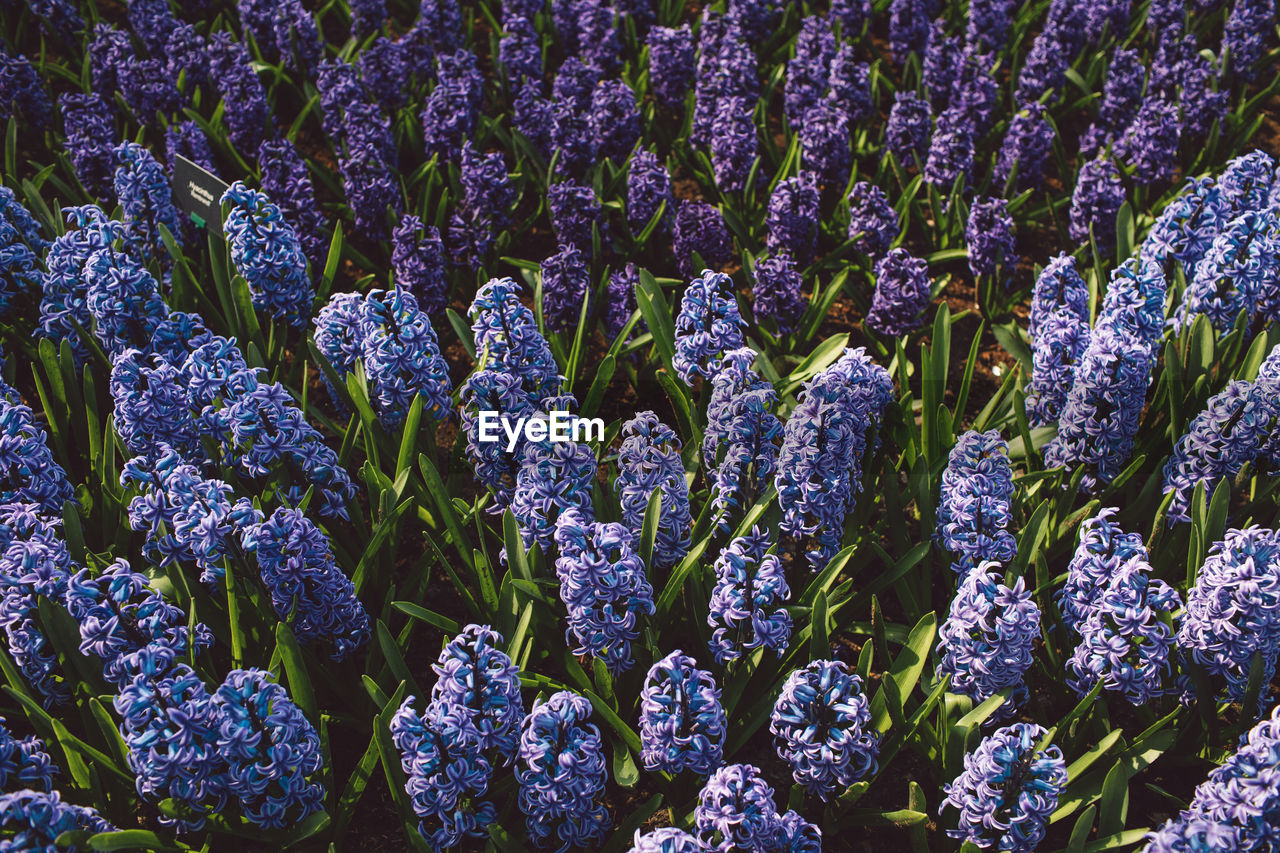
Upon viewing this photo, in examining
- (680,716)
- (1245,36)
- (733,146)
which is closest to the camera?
(680,716)

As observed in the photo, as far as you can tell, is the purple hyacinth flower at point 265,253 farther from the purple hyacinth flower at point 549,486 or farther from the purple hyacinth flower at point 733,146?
the purple hyacinth flower at point 733,146

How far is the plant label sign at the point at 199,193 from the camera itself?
18.6ft

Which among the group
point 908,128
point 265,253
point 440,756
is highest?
point 908,128

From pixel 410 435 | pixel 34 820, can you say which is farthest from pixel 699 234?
pixel 34 820

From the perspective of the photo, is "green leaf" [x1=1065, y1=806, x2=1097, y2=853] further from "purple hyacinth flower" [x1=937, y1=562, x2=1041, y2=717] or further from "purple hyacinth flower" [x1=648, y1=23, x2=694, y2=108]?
"purple hyacinth flower" [x1=648, y1=23, x2=694, y2=108]

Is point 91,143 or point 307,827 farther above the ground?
point 91,143

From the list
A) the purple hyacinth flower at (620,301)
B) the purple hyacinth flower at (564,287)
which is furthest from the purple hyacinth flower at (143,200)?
the purple hyacinth flower at (620,301)

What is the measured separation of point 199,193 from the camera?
5.76 metres

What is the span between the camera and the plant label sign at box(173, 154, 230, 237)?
567cm

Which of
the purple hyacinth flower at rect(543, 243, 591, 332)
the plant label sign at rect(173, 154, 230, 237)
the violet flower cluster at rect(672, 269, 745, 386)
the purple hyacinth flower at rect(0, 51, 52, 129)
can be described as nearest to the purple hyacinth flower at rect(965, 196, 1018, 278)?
the violet flower cluster at rect(672, 269, 745, 386)

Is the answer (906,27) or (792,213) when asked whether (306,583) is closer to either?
(792,213)

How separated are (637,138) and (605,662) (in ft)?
14.4

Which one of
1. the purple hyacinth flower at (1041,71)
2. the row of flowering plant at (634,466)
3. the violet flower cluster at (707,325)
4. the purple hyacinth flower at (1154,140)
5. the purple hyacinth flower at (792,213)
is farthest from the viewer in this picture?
the purple hyacinth flower at (1041,71)

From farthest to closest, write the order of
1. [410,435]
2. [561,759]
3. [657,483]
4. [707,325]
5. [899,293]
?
[899,293] < [707,325] < [410,435] < [657,483] < [561,759]
